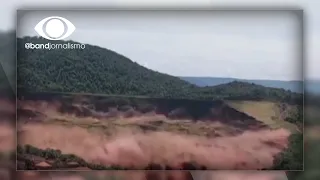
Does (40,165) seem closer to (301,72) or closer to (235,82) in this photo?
(235,82)

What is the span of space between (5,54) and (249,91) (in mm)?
1017

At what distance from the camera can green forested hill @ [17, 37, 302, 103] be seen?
2.35 meters

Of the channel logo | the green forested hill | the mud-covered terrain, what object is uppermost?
the channel logo

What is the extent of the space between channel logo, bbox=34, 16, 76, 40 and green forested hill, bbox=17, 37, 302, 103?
0.03 m

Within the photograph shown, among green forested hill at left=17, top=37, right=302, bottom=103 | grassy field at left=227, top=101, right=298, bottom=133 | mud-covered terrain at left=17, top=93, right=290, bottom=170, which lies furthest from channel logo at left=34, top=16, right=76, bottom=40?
grassy field at left=227, top=101, right=298, bottom=133

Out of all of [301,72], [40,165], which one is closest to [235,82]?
[301,72]

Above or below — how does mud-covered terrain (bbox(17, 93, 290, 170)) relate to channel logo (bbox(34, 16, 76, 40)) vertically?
below

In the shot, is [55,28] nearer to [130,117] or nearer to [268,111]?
[130,117]

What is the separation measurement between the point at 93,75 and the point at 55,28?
25 centimetres

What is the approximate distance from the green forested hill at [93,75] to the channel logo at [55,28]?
0.03 metres

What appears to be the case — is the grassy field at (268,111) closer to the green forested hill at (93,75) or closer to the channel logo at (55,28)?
the green forested hill at (93,75)

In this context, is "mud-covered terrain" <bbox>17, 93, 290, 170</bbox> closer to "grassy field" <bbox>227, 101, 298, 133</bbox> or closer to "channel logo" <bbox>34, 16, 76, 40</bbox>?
"grassy field" <bbox>227, 101, 298, 133</bbox>

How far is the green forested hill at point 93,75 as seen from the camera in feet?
7.70

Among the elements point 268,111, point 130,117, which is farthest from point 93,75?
point 268,111
